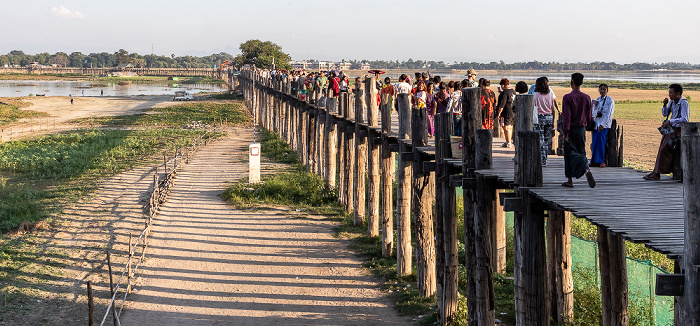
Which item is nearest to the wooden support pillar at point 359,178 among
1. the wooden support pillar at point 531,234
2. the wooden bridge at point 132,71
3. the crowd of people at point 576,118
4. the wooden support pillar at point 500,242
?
the crowd of people at point 576,118

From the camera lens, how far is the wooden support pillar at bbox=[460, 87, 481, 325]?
9.38 m

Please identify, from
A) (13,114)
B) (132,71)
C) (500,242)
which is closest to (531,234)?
(500,242)

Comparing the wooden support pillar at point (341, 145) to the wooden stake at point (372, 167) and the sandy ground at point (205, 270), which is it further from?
the wooden stake at point (372, 167)

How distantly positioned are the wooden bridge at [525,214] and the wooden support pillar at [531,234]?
11 mm

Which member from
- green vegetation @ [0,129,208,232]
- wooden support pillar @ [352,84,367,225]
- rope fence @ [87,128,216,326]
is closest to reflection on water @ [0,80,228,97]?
green vegetation @ [0,129,208,232]

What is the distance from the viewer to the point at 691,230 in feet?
16.1

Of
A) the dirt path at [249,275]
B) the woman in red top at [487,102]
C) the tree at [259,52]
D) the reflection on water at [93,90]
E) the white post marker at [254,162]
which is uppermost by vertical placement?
the tree at [259,52]

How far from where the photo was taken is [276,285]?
536 inches

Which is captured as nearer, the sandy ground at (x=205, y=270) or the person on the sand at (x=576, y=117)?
the person on the sand at (x=576, y=117)

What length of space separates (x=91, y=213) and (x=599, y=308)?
14070 mm

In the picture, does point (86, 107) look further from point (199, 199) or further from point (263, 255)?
point (263, 255)

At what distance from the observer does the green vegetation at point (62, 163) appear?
67.2 feet

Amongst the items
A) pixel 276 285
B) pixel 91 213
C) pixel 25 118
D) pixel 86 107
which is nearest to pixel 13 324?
pixel 276 285

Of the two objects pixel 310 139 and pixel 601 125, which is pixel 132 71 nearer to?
pixel 310 139
